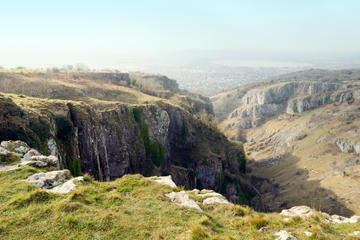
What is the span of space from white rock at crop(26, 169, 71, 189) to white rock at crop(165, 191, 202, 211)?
8.33 meters

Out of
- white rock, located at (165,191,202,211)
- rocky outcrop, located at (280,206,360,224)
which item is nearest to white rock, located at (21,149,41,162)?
white rock, located at (165,191,202,211)

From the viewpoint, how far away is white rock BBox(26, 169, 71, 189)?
15.2m

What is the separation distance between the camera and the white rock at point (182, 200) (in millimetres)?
14430

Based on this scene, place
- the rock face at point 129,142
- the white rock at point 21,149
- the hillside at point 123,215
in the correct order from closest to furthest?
1. the hillside at point 123,215
2. the white rock at point 21,149
3. the rock face at point 129,142

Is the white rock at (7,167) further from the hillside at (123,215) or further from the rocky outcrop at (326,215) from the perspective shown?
the rocky outcrop at (326,215)

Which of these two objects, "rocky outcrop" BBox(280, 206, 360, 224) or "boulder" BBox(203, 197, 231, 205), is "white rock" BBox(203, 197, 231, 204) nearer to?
"boulder" BBox(203, 197, 231, 205)

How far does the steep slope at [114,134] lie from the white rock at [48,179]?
11.8 metres

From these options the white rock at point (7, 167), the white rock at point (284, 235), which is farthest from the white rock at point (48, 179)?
the white rock at point (284, 235)

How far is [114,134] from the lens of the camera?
5325 cm

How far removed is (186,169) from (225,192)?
75.5 ft

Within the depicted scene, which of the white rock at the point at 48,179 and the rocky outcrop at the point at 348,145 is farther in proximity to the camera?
the rocky outcrop at the point at 348,145

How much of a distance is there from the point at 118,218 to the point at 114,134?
143ft

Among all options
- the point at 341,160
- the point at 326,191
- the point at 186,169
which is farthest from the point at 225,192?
the point at 341,160

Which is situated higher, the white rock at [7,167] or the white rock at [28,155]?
the white rock at [7,167]
